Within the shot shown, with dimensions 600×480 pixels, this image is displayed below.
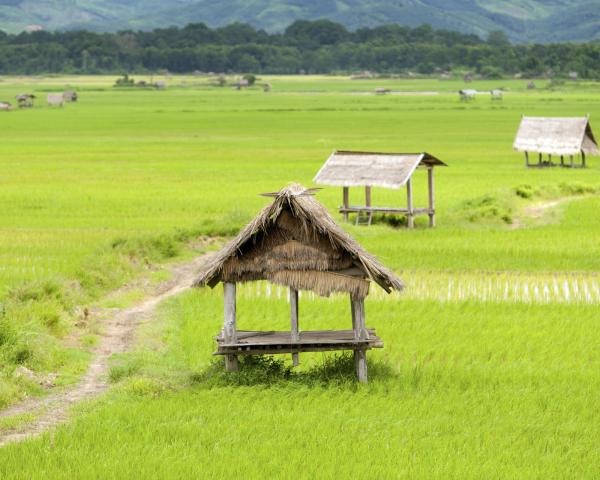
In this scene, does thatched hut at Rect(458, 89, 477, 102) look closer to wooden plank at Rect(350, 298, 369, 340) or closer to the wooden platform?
wooden plank at Rect(350, 298, 369, 340)

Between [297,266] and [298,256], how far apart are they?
0.09 metres

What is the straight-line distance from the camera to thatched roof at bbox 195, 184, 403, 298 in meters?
10.2

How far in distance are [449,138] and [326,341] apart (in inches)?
1435

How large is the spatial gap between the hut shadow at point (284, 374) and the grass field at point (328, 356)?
0.03 meters

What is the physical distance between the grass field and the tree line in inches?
3883

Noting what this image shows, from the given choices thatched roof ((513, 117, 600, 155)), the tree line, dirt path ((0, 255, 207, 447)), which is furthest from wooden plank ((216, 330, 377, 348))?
the tree line

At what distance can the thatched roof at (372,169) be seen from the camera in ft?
74.2

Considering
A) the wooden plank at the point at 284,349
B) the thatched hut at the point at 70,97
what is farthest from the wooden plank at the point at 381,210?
the thatched hut at the point at 70,97

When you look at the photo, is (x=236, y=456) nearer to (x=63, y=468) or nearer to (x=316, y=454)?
(x=316, y=454)

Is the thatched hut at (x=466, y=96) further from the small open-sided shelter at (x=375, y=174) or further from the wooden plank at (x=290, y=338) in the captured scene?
the wooden plank at (x=290, y=338)

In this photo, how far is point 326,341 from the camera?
10352 mm

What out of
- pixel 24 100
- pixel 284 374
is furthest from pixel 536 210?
pixel 24 100

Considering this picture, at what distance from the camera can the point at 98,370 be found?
11.3m

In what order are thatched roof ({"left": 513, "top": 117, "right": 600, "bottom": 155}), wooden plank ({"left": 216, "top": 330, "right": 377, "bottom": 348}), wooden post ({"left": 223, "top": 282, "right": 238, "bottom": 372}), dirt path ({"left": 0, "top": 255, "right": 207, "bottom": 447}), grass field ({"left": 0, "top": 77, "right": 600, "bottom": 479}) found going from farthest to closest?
thatched roof ({"left": 513, "top": 117, "right": 600, "bottom": 155}) → wooden post ({"left": 223, "top": 282, "right": 238, "bottom": 372}) → wooden plank ({"left": 216, "top": 330, "right": 377, "bottom": 348}) → dirt path ({"left": 0, "top": 255, "right": 207, "bottom": 447}) → grass field ({"left": 0, "top": 77, "right": 600, "bottom": 479})
